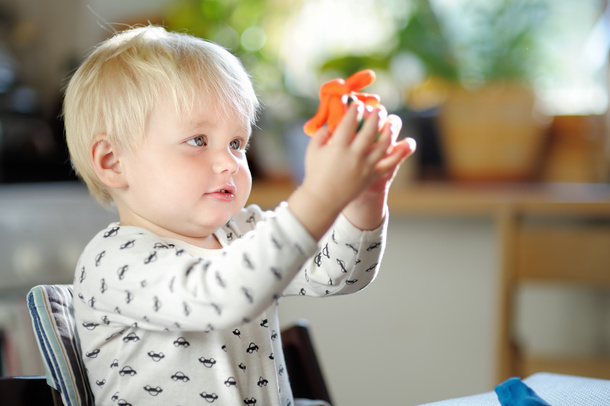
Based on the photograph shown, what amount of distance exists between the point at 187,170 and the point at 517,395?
0.38 metres

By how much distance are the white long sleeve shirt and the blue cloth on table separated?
204mm

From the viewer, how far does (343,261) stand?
77 cm

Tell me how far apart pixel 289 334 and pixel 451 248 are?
115 cm

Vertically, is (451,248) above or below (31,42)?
below

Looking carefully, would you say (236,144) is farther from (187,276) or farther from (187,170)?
(187,276)

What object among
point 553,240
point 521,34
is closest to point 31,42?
point 521,34

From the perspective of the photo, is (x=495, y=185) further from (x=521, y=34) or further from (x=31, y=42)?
(x=31, y=42)

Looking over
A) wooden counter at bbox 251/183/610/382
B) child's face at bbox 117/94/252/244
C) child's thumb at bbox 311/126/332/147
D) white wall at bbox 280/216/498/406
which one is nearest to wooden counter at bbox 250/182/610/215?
wooden counter at bbox 251/183/610/382

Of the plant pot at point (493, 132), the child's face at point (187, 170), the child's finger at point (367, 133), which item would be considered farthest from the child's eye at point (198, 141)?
the plant pot at point (493, 132)

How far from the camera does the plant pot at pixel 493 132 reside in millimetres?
1799

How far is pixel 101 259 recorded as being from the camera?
2.29 ft

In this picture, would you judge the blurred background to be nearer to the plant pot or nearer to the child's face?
the plant pot

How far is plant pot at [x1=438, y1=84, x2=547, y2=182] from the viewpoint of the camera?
1.80 metres

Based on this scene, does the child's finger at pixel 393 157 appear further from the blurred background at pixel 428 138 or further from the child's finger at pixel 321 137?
the blurred background at pixel 428 138
